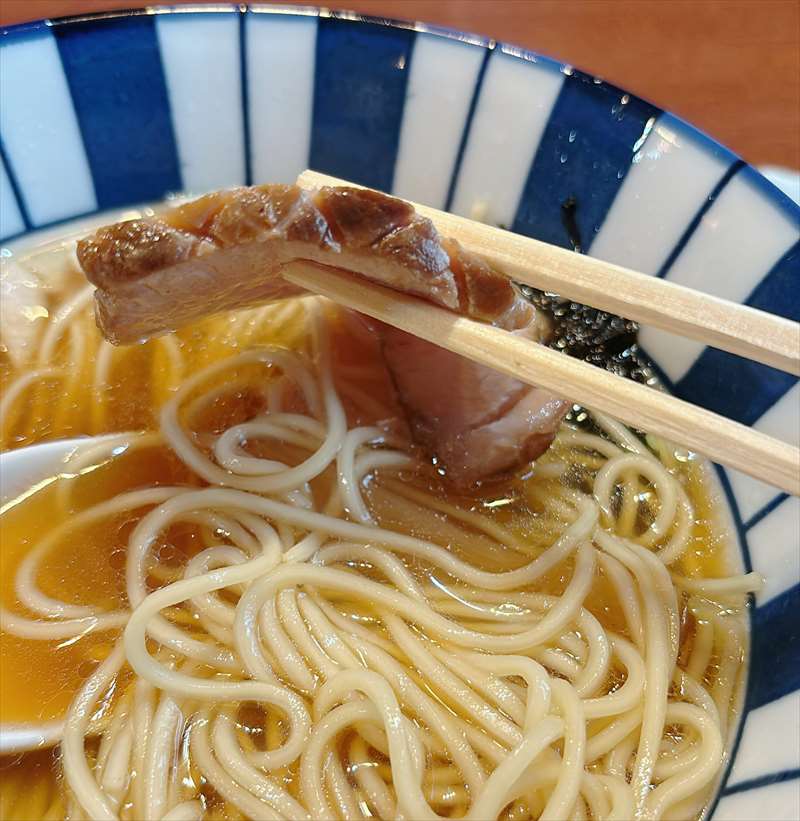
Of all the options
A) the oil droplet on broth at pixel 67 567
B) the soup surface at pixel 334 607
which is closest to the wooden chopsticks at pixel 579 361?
the soup surface at pixel 334 607

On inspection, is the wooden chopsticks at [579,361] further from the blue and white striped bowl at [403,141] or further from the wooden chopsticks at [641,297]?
the blue and white striped bowl at [403,141]

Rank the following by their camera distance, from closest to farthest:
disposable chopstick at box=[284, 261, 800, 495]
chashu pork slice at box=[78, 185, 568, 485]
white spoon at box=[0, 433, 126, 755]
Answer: disposable chopstick at box=[284, 261, 800, 495] → chashu pork slice at box=[78, 185, 568, 485] → white spoon at box=[0, 433, 126, 755]

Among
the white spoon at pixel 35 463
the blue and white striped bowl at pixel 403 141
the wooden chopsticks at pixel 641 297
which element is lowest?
the white spoon at pixel 35 463

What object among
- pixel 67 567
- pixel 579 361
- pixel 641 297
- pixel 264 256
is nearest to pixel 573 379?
pixel 579 361

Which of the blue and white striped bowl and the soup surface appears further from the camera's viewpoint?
the blue and white striped bowl

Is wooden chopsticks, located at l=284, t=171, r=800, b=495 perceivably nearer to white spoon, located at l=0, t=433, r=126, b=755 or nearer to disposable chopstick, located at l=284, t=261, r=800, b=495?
disposable chopstick, located at l=284, t=261, r=800, b=495

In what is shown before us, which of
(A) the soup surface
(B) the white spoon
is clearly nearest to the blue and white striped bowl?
(A) the soup surface

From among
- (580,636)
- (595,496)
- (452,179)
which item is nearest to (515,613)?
(580,636)
